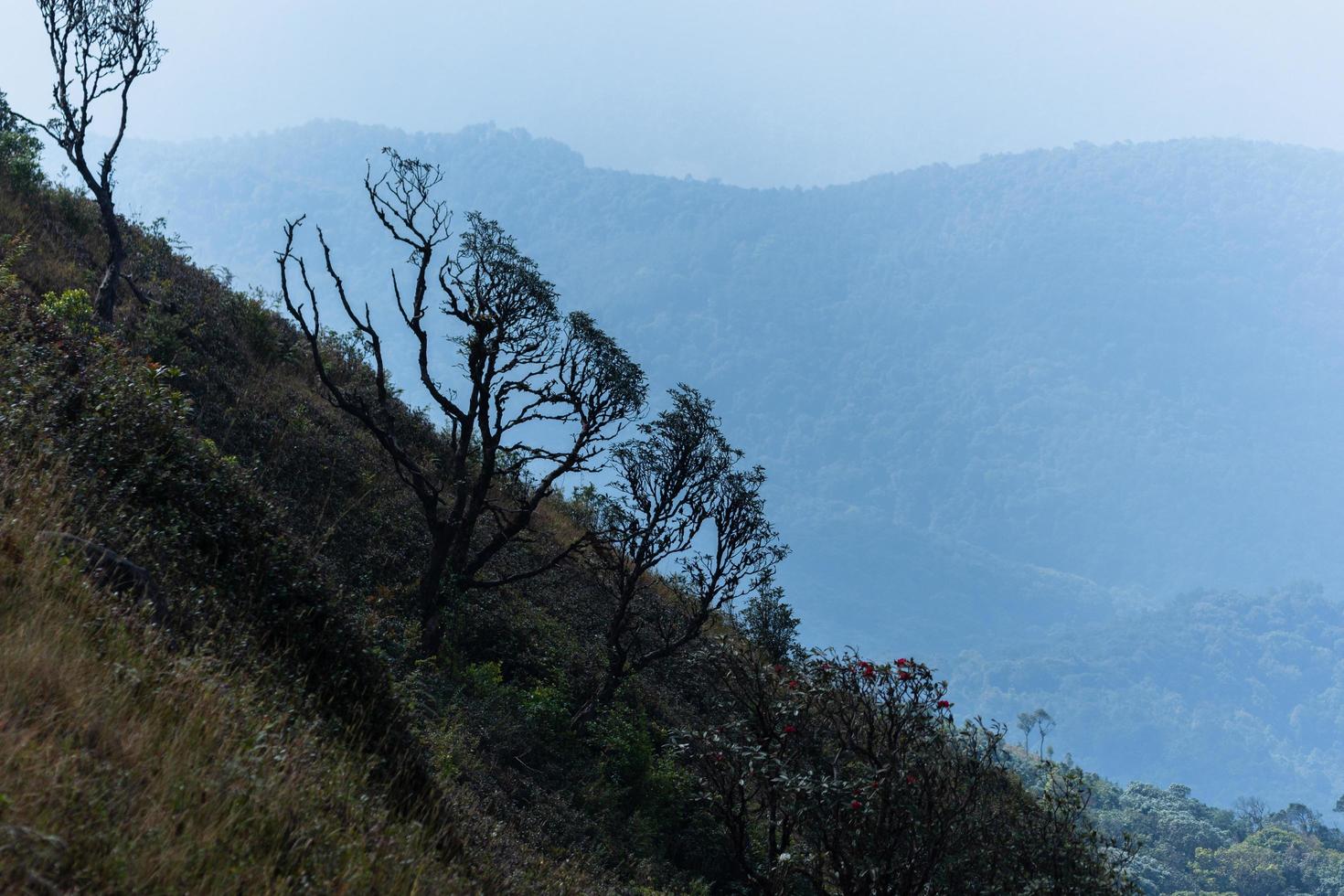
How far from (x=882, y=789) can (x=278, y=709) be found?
5058mm

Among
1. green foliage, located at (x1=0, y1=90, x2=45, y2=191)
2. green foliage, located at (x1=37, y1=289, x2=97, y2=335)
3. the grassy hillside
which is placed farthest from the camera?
green foliage, located at (x1=0, y1=90, x2=45, y2=191)

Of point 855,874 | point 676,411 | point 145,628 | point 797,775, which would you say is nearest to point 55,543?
point 145,628

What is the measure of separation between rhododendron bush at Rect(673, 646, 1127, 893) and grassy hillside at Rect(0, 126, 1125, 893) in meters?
0.05

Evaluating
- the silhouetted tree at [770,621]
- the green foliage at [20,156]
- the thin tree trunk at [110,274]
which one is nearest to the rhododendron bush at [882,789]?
the thin tree trunk at [110,274]

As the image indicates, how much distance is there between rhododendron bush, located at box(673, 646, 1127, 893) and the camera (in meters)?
7.61

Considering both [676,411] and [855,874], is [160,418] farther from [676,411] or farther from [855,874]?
[676,411]

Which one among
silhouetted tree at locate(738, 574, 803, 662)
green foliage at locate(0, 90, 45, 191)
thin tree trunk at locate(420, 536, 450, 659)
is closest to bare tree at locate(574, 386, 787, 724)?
thin tree trunk at locate(420, 536, 450, 659)

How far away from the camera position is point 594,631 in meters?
20.0

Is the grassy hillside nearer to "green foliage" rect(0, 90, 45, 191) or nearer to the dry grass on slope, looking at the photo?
the dry grass on slope

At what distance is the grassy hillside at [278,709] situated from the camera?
356 cm

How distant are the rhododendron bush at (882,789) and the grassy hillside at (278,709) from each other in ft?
0.16

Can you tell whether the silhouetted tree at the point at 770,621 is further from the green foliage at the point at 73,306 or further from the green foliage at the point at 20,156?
the green foliage at the point at 20,156

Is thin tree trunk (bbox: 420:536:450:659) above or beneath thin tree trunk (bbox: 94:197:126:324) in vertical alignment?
beneath

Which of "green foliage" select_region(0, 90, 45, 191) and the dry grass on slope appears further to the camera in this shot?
"green foliage" select_region(0, 90, 45, 191)
